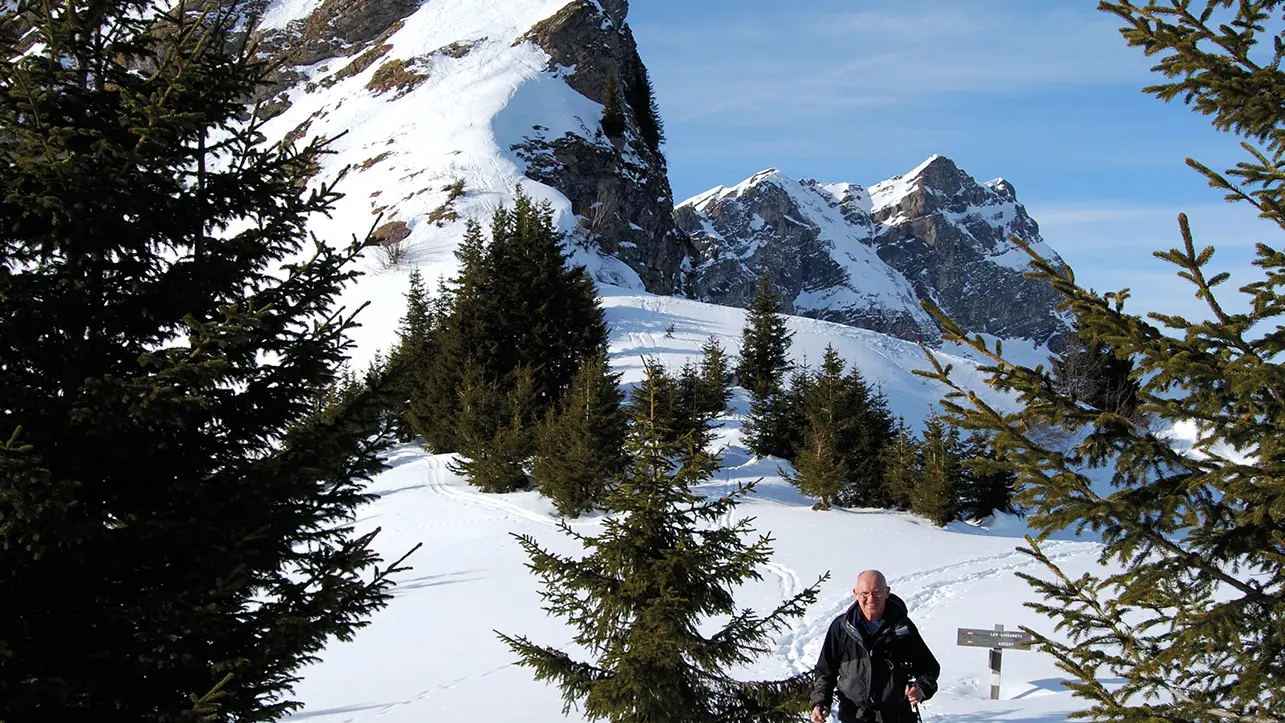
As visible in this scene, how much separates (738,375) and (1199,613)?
2816 centimetres

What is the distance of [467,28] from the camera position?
82.2 metres

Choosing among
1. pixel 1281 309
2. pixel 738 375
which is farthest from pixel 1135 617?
pixel 738 375

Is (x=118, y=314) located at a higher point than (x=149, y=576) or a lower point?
higher

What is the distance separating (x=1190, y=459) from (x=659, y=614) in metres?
3.50

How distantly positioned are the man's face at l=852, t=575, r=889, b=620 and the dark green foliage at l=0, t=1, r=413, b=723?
2967mm

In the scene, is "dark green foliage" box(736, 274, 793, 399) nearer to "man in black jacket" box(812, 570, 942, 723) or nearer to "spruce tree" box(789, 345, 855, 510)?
"spruce tree" box(789, 345, 855, 510)

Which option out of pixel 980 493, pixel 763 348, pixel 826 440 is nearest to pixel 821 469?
pixel 826 440

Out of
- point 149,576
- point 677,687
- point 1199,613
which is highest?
point 149,576

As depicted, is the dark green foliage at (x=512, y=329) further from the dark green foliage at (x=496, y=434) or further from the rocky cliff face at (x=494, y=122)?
the rocky cliff face at (x=494, y=122)

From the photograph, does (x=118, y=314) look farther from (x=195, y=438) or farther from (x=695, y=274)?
(x=695, y=274)

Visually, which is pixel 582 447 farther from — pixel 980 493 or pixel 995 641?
pixel 995 641

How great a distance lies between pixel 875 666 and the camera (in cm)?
539

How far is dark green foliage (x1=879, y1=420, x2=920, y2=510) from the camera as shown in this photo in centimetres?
2012

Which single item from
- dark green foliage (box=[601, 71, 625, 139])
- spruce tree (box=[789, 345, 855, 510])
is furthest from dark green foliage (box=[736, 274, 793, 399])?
dark green foliage (box=[601, 71, 625, 139])
